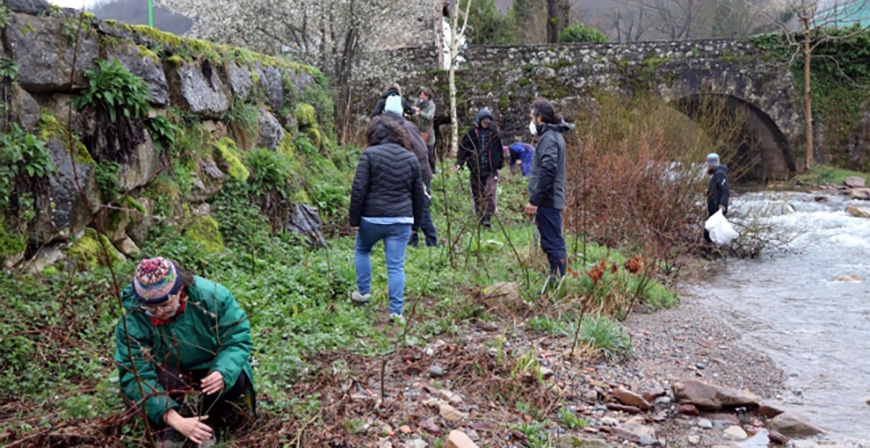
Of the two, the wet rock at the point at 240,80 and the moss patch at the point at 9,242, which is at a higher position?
the wet rock at the point at 240,80

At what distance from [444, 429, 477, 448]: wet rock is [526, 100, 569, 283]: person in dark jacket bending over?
3384 mm

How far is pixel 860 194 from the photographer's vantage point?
1794 cm

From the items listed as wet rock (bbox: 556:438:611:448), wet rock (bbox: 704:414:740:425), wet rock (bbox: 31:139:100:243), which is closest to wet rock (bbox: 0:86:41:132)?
wet rock (bbox: 31:139:100:243)

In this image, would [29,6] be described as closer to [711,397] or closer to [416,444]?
[416,444]

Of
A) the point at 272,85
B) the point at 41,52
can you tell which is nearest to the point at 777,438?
the point at 41,52

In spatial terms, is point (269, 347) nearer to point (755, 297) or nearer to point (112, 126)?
point (112, 126)

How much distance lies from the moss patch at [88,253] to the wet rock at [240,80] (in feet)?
11.0

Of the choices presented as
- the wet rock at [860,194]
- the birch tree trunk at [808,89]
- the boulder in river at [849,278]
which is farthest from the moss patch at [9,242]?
the birch tree trunk at [808,89]

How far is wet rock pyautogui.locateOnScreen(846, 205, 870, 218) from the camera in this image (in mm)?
14688

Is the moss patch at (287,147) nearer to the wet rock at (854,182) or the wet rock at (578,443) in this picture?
the wet rock at (578,443)

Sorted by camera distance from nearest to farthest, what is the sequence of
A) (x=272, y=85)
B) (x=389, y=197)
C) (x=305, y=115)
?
(x=389, y=197)
(x=272, y=85)
(x=305, y=115)

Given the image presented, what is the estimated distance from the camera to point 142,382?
3342mm

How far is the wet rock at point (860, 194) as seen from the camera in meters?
17.8

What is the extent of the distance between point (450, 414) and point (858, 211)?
1399 cm
